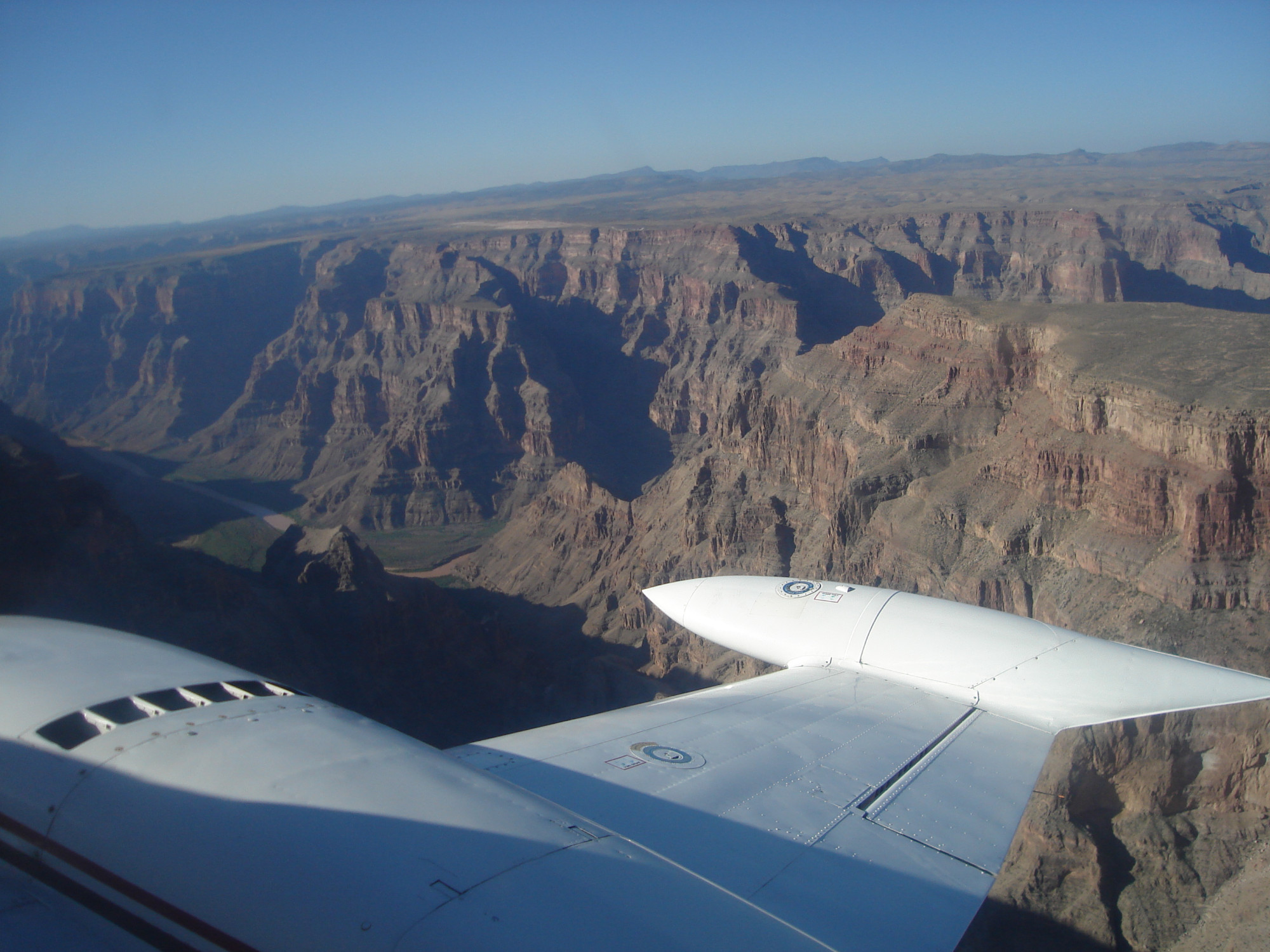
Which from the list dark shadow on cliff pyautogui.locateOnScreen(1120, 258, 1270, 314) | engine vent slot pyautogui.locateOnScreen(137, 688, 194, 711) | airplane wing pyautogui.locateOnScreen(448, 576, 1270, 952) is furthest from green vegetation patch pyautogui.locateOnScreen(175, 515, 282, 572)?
dark shadow on cliff pyautogui.locateOnScreen(1120, 258, 1270, 314)

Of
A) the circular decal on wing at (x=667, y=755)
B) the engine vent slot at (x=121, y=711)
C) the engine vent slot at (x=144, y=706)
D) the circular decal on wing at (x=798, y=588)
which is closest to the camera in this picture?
the engine vent slot at (x=144, y=706)

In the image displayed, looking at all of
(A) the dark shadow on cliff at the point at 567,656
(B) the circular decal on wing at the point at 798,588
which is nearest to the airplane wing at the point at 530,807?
(B) the circular decal on wing at the point at 798,588

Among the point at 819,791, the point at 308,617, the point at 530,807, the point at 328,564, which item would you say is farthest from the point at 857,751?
the point at 328,564

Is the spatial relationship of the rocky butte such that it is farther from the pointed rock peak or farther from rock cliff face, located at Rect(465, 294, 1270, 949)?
the pointed rock peak

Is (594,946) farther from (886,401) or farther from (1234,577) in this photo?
(886,401)

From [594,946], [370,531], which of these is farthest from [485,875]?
[370,531]

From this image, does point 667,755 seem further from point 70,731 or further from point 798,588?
point 70,731

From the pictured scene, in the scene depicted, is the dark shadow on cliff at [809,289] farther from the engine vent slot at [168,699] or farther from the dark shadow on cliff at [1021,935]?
the engine vent slot at [168,699]
